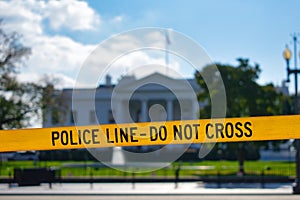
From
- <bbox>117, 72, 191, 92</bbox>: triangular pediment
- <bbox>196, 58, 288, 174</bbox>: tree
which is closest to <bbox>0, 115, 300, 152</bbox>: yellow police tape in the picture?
<bbox>117, 72, 191, 92</bbox>: triangular pediment

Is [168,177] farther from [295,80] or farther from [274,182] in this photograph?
[295,80]

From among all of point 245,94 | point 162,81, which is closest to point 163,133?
point 245,94

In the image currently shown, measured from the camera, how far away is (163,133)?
6.54 meters

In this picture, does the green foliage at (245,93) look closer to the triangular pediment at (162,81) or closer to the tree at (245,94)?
the tree at (245,94)

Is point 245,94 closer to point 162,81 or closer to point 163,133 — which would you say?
point 162,81

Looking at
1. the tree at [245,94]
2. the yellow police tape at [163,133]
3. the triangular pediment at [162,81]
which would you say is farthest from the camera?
the tree at [245,94]

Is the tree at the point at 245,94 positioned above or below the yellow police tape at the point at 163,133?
above

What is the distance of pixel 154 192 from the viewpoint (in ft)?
64.0

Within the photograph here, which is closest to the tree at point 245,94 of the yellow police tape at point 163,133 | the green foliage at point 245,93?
the green foliage at point 245,93

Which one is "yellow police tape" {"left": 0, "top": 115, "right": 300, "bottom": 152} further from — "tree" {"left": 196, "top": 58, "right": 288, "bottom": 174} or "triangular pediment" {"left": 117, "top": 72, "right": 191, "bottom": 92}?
"tree" {"left": 196, "top": 58, "right": 288, "bottom": 174}

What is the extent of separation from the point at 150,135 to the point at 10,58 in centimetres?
3613

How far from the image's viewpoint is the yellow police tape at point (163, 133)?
6.40 m

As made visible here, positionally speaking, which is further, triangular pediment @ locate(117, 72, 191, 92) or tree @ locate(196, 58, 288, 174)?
tree @ locate(196, 58, 288, 174)

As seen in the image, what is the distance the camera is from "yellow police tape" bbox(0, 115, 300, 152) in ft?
21.0
